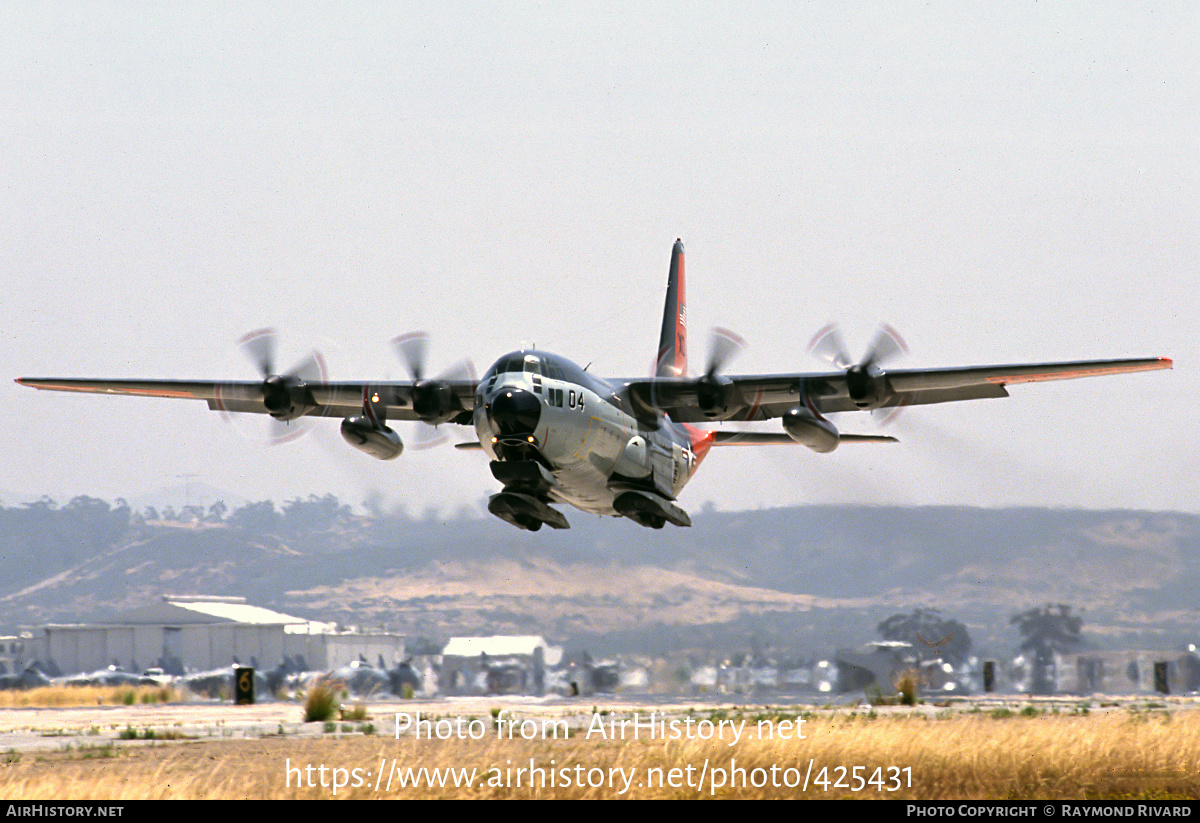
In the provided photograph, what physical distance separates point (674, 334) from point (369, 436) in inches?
456

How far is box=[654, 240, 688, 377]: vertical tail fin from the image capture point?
36672mm

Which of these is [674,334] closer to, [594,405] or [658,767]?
[594,405]

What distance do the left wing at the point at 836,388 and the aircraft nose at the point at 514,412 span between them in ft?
15.0

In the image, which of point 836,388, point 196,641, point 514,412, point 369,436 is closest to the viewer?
point 514,412

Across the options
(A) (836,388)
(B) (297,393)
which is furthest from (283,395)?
(A) (836,388)

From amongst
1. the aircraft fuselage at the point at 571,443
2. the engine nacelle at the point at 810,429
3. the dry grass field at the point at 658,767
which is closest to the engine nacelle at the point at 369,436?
the aircraft fuselage at the point at 571,443

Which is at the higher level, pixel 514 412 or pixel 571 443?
pixel 514 412

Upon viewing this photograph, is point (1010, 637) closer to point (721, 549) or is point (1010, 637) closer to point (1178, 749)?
point (721, 549)

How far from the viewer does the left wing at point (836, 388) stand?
26.4 meters

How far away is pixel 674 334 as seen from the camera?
3700cm

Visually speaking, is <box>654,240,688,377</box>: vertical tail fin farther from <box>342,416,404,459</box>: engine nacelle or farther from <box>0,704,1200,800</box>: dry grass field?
<box>0,704,1200,800</box>: dry grass field

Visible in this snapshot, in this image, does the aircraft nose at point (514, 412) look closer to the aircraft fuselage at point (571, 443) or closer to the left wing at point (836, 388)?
the aircraft fuselage at point (571, 443)

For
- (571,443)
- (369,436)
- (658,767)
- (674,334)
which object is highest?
(674,334)

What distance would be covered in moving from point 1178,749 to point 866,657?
21921mm
